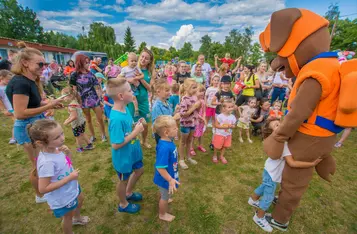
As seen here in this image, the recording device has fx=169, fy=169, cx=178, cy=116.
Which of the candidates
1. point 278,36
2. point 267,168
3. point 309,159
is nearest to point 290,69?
point 278,36

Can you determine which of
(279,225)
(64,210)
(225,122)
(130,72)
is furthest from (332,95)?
(130,72)

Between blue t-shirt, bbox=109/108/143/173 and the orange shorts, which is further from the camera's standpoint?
the orange shorts

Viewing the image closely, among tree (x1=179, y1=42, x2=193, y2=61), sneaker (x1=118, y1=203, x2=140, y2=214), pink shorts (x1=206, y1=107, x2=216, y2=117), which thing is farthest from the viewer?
tree (x1=179, y1=42, x2=193, y2=61)

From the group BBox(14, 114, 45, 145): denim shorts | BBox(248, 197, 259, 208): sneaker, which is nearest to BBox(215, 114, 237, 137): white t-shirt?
BBox(248, 197, 259, 208): sneaker

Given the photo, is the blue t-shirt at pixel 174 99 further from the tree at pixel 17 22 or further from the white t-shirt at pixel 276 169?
the tree at pixel 17 22

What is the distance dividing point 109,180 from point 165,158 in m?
1.77

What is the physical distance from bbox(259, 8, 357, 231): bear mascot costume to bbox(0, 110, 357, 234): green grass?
1018mm

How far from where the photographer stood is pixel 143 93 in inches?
143

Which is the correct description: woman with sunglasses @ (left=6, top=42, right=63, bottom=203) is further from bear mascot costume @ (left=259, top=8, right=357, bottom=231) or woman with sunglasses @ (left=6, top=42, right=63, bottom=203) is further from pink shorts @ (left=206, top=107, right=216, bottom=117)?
pink shorts @ (left=206, top=107, right=216, bottom=117)

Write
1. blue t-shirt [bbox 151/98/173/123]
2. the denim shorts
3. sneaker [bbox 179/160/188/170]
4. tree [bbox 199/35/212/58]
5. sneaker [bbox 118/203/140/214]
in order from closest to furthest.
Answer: the denim shorts
sneaker [bbox 118/203/140/214]
blue t-shirt [bbox 151/98/173/123]
sneaker [bbox 179/160/188/170]
tree [bbox 199/35/212/58]

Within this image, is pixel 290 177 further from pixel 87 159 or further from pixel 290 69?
pixel 87 159

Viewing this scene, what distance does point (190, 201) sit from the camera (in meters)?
2.64

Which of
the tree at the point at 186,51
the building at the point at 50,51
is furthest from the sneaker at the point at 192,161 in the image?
the tree at the point at 186,51

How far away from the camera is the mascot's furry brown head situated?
5.28 feet
